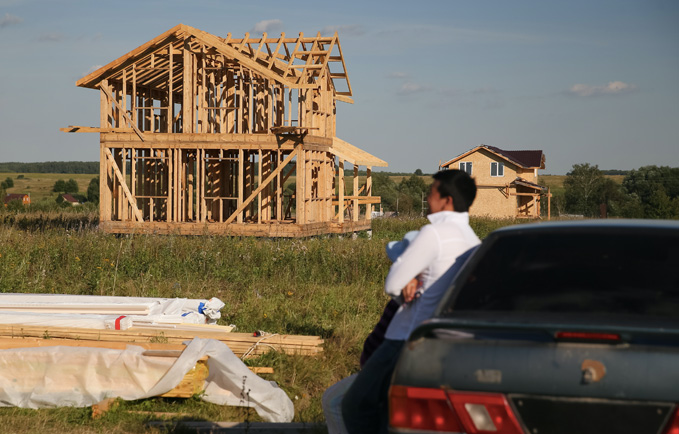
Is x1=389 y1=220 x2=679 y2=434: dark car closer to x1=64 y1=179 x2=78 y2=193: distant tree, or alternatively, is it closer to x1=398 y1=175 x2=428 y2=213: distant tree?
x1=398 y1=175 x2=428 y2=213: distant tree

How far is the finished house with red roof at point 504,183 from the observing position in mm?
57969

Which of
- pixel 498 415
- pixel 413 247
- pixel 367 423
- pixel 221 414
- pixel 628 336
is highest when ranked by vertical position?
pixel 413 247

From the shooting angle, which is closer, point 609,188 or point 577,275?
point 577,275

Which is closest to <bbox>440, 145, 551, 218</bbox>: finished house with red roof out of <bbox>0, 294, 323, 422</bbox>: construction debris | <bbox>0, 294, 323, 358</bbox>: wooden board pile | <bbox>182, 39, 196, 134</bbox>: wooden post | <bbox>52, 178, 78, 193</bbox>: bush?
<bbox>182, 39, 196, 134</bbox>: wooden post

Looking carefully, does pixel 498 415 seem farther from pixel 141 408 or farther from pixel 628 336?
pixel 141 408

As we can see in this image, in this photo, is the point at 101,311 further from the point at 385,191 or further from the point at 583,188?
the point at 583,188

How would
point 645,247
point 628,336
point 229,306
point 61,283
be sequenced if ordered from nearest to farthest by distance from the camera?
point 628,336 < point 645,247 < point 229,306 < point 61,283

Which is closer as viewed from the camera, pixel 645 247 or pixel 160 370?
pixel 645 247

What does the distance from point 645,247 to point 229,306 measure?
8.53 meters

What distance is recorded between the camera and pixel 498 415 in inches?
117

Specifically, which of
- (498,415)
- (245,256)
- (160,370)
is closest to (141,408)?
(160,370)

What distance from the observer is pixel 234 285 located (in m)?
13.9

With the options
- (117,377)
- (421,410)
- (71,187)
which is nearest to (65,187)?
(71,187)

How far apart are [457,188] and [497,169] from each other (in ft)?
184
